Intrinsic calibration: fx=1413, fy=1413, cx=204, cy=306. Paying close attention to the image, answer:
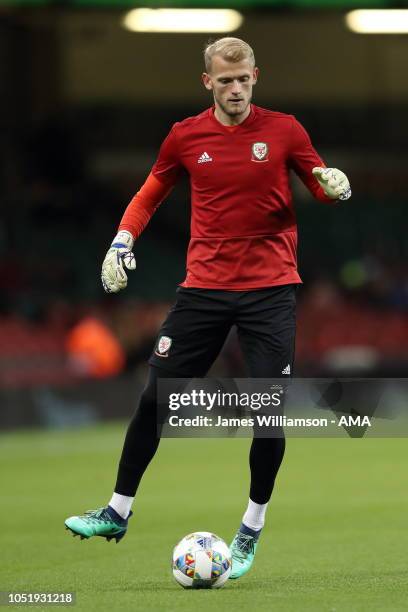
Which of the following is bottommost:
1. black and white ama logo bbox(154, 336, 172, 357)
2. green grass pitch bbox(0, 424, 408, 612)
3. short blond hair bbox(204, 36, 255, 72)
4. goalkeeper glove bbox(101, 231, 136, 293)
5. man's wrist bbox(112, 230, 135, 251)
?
green grass pitch bbox(0, 424, 408, 612)

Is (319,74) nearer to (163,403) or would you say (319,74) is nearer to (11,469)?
(11,469)

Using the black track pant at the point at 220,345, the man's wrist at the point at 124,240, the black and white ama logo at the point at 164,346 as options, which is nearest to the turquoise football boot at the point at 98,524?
the black track pant at the point at 220,345

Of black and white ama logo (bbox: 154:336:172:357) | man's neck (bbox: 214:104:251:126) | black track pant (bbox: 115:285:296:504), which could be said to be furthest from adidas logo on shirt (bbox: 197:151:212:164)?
black and white ama logo (bbox: 154:336:172:357)

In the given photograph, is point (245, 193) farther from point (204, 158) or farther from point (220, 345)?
point (220, 345)

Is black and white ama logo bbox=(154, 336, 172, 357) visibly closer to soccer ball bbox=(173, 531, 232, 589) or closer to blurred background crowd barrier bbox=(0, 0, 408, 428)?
soccer ball bbox=(173, 531, 232, 589)

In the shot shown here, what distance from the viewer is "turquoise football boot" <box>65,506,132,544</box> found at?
674 centimetres

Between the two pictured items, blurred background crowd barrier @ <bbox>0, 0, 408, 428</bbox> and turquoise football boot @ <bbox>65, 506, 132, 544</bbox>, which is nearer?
turquoise football boot @ <bbox>65, 506, 132, 544</bbox>

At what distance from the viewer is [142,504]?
10.8m

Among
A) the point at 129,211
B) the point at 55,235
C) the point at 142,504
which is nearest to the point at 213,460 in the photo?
the point at 142,504

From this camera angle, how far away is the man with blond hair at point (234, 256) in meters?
6.69

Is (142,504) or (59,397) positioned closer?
(142,504)

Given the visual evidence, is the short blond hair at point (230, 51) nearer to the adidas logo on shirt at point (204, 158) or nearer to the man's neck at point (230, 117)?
the man's neck at point (230, 117)

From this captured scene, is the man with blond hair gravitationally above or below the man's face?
below

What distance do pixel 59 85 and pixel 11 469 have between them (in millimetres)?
15469
